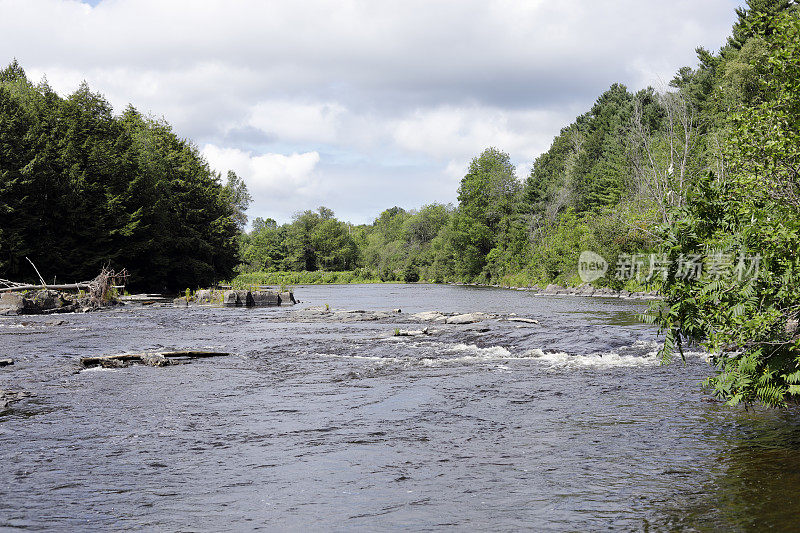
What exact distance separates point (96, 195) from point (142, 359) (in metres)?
40.9

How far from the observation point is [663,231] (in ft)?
33.4

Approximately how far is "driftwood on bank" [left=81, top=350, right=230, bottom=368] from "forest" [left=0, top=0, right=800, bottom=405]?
44.8 ft

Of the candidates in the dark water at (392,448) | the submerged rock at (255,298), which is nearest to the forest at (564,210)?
the dark water at (392,448)

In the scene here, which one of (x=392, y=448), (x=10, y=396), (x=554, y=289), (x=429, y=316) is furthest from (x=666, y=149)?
(x=10, y=396)

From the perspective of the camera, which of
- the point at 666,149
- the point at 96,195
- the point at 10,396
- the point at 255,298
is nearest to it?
the point at 10,396

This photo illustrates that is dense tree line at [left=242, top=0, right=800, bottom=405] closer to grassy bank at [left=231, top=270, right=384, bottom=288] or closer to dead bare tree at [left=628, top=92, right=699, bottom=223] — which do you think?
dead bare tree at [left=628, top=92, right=699, bottom=223]

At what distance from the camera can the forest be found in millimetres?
8922

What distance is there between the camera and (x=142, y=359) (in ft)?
59.9

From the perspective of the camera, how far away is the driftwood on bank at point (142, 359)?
17609mm

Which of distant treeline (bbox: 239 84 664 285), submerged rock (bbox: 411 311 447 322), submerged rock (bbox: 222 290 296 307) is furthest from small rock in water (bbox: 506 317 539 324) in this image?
submerged rock (bbox: 222 290 296 307)

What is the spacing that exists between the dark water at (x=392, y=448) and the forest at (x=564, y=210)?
1.67 metres

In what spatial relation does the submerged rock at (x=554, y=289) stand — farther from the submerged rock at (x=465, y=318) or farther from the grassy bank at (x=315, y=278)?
the grassy bank at (x=315, y=278)

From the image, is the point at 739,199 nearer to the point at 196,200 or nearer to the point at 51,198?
the point at 51,198

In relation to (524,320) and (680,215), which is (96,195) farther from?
(680,215)
